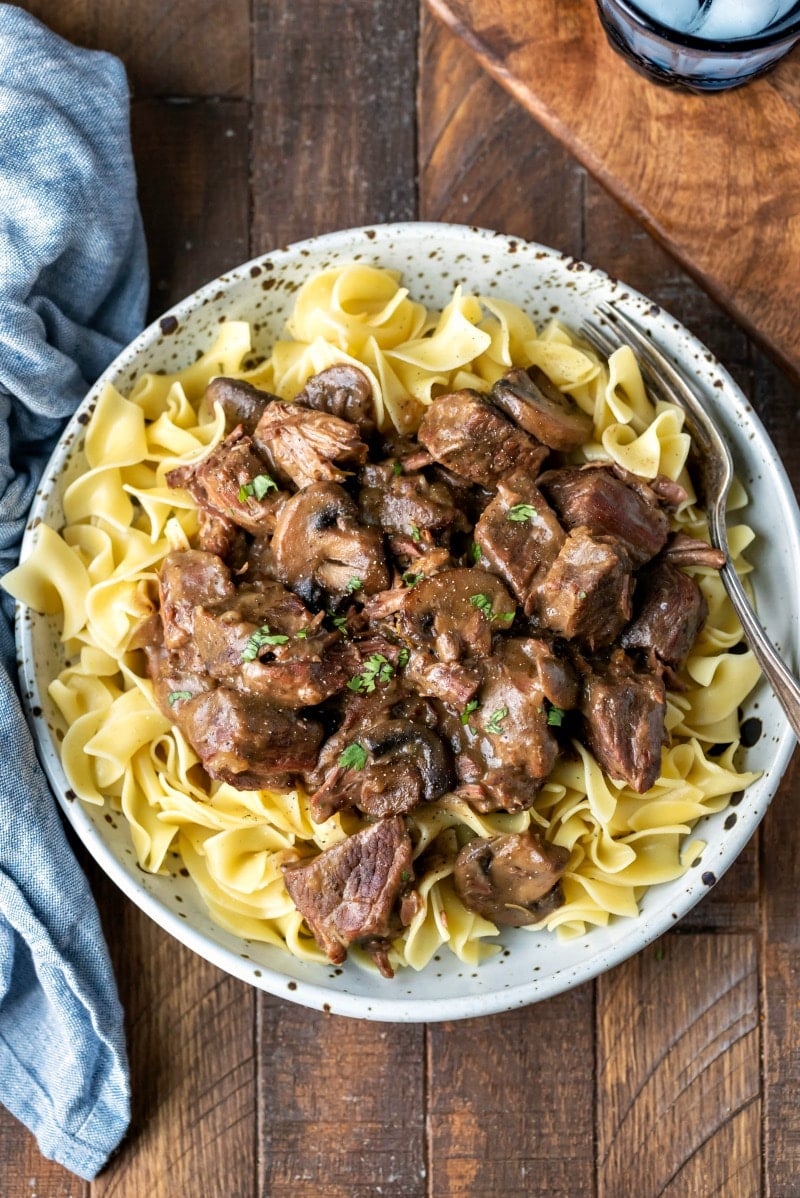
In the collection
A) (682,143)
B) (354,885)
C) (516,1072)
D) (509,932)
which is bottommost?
(516,1072)

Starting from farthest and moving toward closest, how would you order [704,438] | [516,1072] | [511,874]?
[516,1072] < [704,438] < [511,874]

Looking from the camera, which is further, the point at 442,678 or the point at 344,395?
the point at 344,395

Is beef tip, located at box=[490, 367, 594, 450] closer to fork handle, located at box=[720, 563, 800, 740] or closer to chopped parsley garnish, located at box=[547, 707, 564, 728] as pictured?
fork handle, located at box=[720, 563, 800, 740]

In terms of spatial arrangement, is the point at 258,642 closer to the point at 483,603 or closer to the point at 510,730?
the point at 483,603

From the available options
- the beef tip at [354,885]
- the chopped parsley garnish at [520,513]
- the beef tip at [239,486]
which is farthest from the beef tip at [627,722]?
the beef tip at [239,486]

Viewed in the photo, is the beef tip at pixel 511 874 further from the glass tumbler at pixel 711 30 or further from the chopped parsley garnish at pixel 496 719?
the glass tumbler at pixel 711 30

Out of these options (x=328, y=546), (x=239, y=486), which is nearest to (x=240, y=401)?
(x=239, y=486)

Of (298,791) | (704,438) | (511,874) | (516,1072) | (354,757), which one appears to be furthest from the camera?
(516,1072)
